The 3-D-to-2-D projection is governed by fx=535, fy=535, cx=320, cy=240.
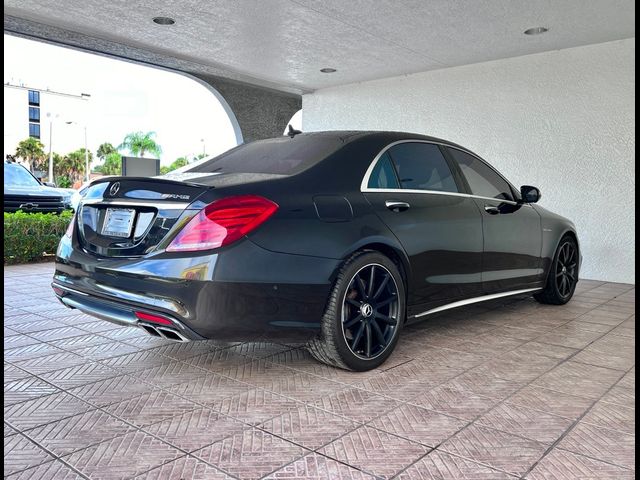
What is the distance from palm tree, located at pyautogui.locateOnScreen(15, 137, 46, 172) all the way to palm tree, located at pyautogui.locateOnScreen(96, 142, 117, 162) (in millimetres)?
9291

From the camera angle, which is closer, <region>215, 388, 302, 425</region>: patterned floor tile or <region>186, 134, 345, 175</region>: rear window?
<region>215, 388, 302, 425</region>: patterned floor tile

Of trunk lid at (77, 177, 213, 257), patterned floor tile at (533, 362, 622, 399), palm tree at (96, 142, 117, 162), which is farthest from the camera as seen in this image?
palm tree at (96, 142, 117, 162)

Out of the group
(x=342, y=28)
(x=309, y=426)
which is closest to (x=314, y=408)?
(x=309, y=426)

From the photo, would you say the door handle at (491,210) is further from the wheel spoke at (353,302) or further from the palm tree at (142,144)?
the palm tree at (142,144)

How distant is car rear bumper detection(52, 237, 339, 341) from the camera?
2.61m

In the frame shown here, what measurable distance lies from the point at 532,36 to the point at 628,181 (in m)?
2.28

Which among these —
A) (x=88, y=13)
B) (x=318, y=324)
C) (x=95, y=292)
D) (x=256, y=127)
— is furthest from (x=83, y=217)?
(x=256, y=127)

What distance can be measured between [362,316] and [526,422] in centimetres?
103

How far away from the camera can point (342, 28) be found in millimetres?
6926

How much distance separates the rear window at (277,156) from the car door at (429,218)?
1.16 feet

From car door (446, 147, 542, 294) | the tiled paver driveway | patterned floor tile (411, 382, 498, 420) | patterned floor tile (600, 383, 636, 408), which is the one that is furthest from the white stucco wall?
patterned floor tile (411, 382, 498, 420)

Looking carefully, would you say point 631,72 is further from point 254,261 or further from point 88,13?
point 88,13

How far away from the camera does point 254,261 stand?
268 centimetres

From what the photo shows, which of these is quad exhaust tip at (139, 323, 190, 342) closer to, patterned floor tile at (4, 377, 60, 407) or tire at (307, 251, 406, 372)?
patterned floor tile at (4, 377, 60, 407)
